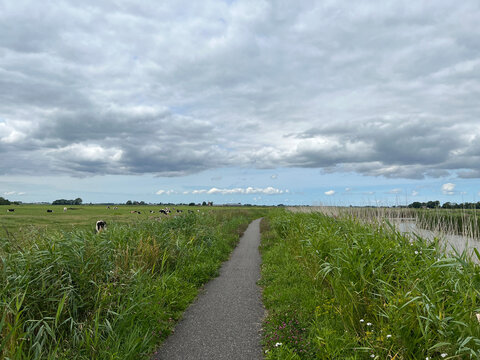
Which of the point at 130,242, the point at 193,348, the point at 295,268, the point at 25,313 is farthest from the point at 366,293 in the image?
the point at 130,242

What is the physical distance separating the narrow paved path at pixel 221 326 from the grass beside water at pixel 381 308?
351mm

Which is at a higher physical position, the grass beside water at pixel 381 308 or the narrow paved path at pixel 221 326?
the grass beside water at pixel 381 308

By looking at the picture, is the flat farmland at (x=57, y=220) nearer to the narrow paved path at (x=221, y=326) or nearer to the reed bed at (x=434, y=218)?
the narrow paved path at (x=221, y=326)

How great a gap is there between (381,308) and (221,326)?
3.09 meters

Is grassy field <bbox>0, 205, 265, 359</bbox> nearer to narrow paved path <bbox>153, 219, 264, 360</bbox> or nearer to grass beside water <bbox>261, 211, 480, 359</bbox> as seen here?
narrow paved path <bbox>153, 219, 264, 360</bbox>

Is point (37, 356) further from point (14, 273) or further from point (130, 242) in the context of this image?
point (130, 242)

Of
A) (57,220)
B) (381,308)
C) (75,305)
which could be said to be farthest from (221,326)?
(57,220)

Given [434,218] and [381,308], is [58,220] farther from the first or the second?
[381,308]

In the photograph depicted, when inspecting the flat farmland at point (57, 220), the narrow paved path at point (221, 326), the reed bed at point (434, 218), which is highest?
the reed bed at point (434, 218)

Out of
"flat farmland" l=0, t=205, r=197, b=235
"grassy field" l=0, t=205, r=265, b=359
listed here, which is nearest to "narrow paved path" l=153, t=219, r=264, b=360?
"grassy field" l=0, t=205, r=265, b=359

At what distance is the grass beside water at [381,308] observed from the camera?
3727 millimetres

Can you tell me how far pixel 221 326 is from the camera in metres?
5.98

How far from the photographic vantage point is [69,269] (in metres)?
5.44

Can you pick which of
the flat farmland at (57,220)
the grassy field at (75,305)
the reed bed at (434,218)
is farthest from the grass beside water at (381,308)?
the flat farmland at (57,220)
